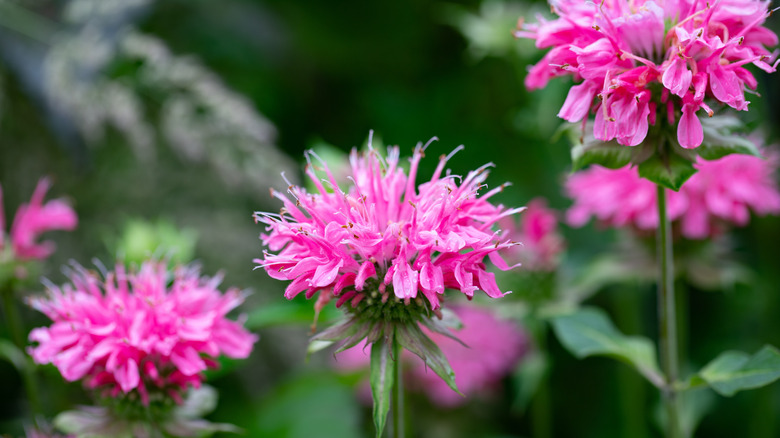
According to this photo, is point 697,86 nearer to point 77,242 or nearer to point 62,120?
point 62,120

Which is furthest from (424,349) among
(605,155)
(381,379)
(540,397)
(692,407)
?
(692,407)

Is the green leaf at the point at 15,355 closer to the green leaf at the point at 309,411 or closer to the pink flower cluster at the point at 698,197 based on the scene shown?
the green leaf at the point at 309,411

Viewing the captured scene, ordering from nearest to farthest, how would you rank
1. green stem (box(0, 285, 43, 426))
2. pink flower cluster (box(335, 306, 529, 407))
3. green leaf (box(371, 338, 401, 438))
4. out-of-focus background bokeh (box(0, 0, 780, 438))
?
green leaf (box(371, 338, 401, 438)) < green stem (box(0, 285, 43, 426)) < out-of-focus background bokeh (box(0, 0, 780, 438)) < pink flower cluster (box(335, 306, 529, 407))

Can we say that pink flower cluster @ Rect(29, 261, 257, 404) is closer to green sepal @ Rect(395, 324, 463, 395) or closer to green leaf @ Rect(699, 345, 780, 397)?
green sepal @ Rect(395, 324, 463, 395)

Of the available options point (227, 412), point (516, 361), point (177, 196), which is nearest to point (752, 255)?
point (516, 361)

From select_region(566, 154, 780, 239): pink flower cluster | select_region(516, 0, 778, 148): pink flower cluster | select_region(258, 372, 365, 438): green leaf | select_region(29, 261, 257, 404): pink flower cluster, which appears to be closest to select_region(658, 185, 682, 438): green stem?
select_region(516, 0, 778, 148): pink flower cluster

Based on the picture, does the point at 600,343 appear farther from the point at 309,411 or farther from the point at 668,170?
the point at 309,411
